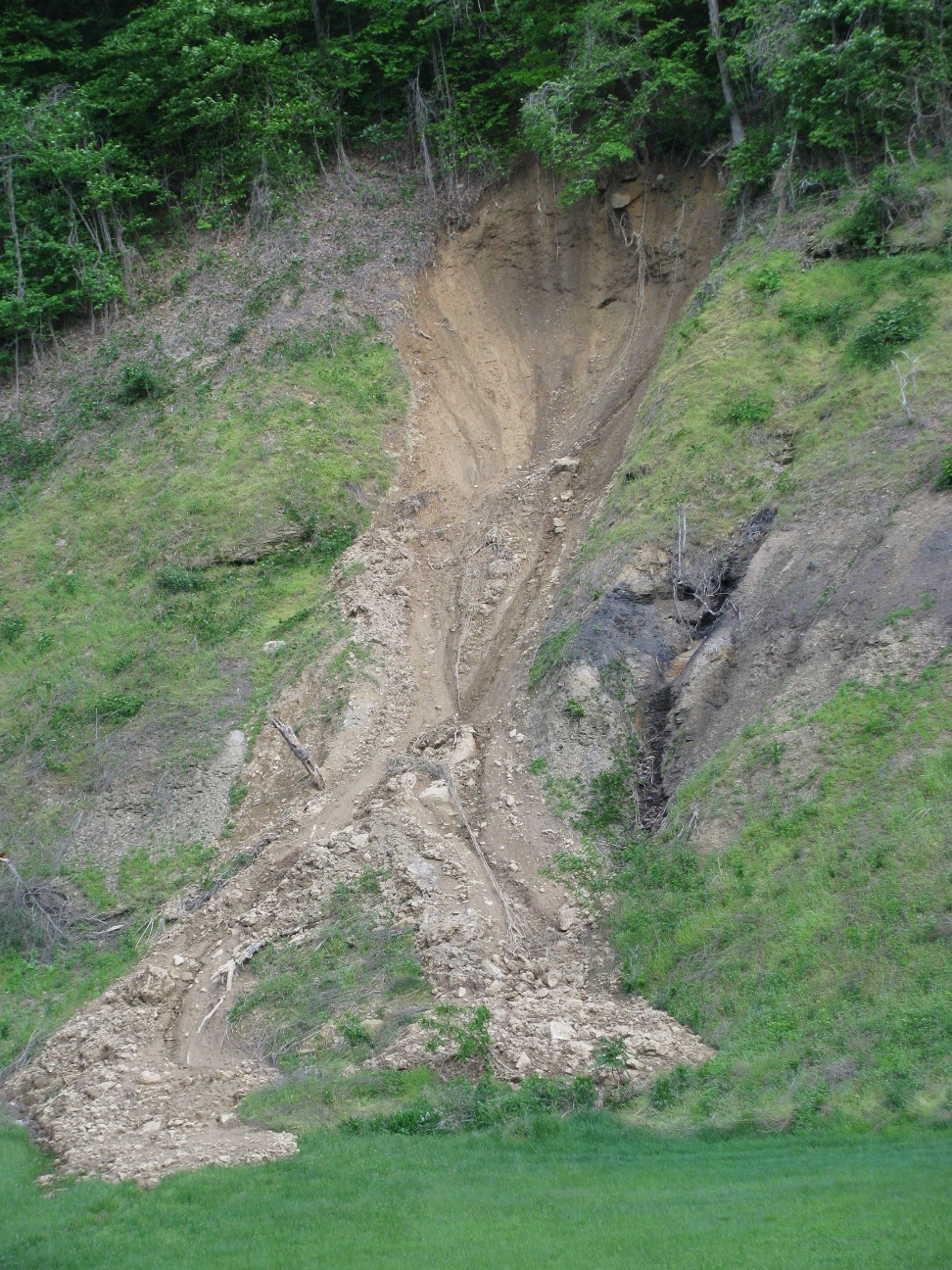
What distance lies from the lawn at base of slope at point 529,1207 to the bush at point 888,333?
11836 mm

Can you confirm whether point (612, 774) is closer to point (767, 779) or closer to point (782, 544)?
point (767, 779)

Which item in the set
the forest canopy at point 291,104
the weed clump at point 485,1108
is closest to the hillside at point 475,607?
the weed clump at point 485,1108

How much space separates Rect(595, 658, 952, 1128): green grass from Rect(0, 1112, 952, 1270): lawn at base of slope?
75cm

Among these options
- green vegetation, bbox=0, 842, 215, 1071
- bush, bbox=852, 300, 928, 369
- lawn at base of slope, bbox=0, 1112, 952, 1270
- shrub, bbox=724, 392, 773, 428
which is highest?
bush, bbox=852, 300, 928, 369

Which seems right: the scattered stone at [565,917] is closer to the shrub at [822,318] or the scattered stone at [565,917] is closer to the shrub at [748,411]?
the shrub at [748,411]

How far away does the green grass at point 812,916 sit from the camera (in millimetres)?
10148

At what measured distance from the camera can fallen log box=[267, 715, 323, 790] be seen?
17.7m

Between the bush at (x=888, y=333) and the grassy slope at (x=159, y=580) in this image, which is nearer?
Answer: the bush at (x=888, y=333)

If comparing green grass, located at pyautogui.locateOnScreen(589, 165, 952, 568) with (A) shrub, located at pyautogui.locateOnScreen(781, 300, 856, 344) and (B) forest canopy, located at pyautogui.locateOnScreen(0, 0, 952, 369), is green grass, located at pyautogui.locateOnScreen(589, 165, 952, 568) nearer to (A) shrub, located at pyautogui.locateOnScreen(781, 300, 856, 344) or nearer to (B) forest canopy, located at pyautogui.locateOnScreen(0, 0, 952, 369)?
(A) shrub, located at pyautogui.locateOnScreen(781, 300, 856, 344)

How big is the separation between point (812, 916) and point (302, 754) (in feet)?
29.0

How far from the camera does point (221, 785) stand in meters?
18.7

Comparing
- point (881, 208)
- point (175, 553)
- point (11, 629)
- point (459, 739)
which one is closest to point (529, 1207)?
point (459, 739)

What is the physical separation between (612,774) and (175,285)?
19.1 m

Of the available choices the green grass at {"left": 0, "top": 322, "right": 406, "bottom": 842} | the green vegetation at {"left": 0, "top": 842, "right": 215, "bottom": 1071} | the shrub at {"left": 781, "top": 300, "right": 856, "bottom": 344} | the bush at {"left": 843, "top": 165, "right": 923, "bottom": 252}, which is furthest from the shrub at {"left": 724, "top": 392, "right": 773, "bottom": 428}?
the green vegetation at {"left": 0, "top": 842, "right": 215, "bottom": 1071}
